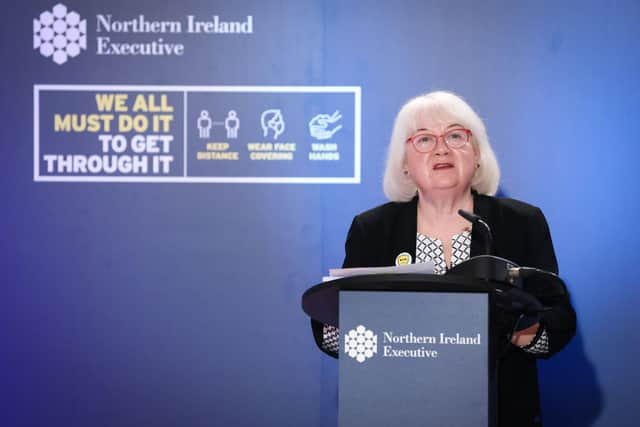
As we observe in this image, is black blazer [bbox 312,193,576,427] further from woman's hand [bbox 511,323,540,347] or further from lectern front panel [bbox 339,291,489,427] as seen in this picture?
lectern front panel [bbox 339,291,489,427]

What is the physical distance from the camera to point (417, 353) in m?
1.58

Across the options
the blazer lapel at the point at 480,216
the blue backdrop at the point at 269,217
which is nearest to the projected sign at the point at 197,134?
the blue backdrop at the point at 269,217

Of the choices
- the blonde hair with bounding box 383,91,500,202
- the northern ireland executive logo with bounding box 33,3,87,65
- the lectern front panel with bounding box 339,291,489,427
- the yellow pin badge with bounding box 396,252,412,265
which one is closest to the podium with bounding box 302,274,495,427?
the lectern front panel with bounding box 339,291,489,427

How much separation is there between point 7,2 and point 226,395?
6.36ft

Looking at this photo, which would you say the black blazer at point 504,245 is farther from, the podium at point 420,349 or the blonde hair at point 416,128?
the podium at point 420,349

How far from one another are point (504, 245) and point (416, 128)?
1.63ft

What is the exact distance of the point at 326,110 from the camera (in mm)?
3443

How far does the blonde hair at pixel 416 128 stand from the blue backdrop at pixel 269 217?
598 mm

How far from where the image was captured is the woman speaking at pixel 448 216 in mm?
2568

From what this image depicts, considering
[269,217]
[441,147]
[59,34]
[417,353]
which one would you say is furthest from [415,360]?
[59,34]

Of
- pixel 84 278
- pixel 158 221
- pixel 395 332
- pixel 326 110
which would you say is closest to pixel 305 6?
Answer: pixel 326 110

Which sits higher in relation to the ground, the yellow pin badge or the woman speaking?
the woman speaking

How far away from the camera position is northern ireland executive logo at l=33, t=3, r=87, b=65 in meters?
3.53

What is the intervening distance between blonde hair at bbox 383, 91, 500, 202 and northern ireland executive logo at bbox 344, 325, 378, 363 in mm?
1299
